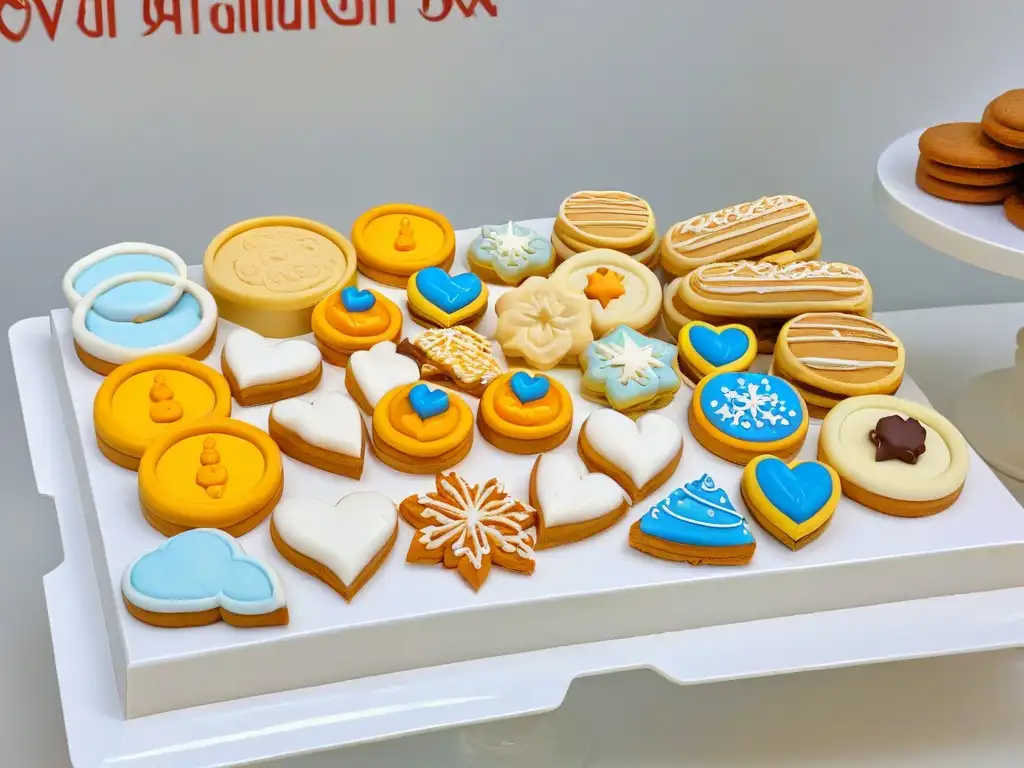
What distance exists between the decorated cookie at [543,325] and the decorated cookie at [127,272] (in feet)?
1.34

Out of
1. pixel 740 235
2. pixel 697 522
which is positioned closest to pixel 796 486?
pixel 697 522

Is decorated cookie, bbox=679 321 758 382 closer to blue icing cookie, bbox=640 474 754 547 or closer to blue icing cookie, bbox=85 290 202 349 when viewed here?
blue icing cookie, bbox=640 474 754 547

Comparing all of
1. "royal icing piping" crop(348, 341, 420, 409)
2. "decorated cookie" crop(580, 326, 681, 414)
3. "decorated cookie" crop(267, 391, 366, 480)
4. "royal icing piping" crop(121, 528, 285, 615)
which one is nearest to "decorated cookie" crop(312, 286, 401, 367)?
"royal icing piping" crop(348, 341, 420, 409)

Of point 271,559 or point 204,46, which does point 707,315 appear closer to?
point 271,559

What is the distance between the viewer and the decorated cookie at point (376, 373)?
1414 mm

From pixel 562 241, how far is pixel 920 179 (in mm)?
521

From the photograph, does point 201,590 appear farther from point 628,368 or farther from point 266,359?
point 628,368

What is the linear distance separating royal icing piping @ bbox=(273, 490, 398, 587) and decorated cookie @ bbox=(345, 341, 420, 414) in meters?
0.17

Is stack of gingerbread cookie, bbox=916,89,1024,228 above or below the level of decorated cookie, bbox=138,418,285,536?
above

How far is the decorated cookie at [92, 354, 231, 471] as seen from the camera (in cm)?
133

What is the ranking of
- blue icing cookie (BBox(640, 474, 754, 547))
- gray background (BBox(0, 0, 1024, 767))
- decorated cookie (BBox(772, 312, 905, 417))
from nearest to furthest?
blue icing cookie (BBox(640, 474, 754, 547))
decorated cookie (BBox(772, 312, 905, 417))
gray background (BBox(0, 0, 1024, 767))

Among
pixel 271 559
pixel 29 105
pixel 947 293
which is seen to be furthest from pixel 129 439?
pixel 947 293

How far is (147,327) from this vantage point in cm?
149

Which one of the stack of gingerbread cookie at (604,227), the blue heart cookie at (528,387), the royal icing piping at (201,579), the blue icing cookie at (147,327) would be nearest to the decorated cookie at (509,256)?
the stack of gingerbread cookie at (604,227)
